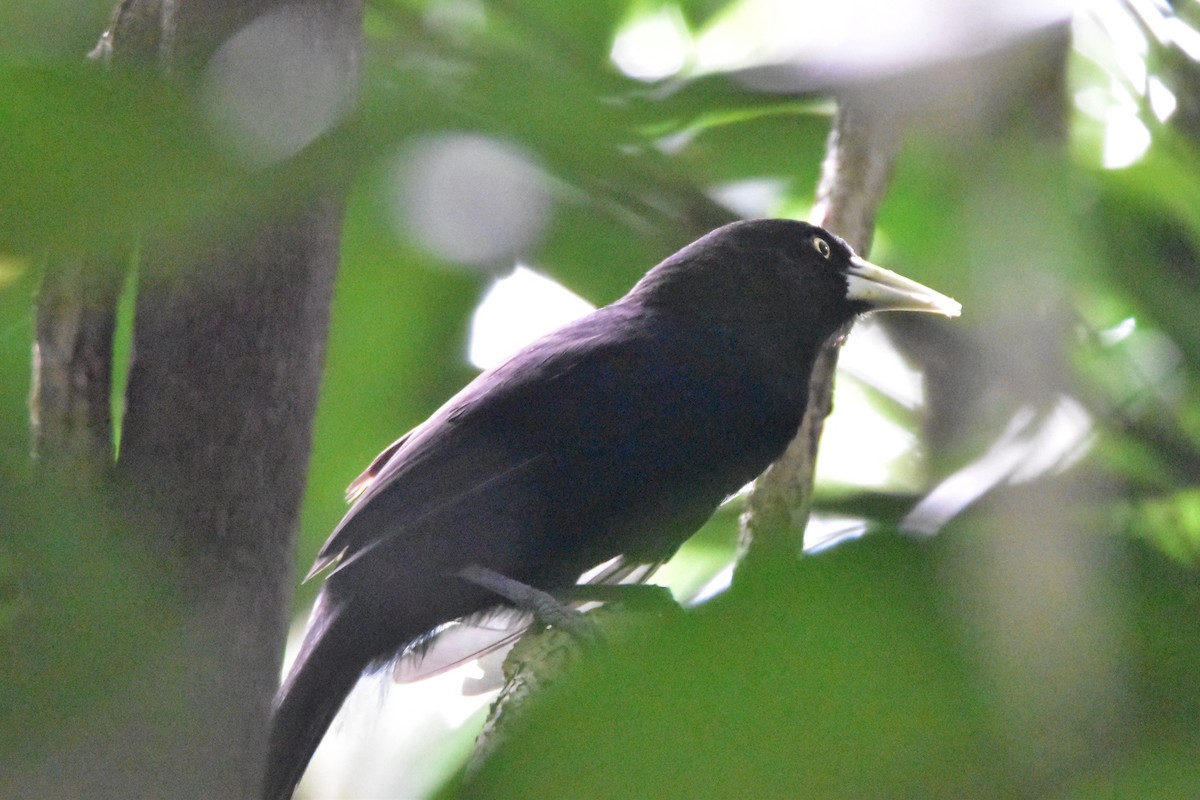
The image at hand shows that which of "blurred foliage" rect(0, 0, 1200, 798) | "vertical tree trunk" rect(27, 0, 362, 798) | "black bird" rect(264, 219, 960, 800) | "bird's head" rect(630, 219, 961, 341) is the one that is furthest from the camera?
"bird's head" rect(630, 219, 961, 341)

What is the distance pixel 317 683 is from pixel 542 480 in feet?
2.24

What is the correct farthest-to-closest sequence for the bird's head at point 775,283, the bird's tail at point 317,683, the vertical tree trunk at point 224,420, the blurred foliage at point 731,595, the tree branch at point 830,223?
1. the bird's head at point 775,283
2. the bird's tail at point 317,683
3. the tree branch at point 830,223
4. the vertical tree trunk at point 224,420
5. the blurred foliage at point 731,595

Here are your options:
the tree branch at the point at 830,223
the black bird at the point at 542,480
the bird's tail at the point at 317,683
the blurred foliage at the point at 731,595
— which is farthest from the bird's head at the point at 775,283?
the blurred foliage at the point at 731,595

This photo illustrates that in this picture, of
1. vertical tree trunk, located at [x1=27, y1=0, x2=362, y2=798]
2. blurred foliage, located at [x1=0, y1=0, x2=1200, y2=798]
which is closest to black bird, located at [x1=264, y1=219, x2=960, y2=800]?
vertical tree trunk, located at [x1=27, y1=0, x2=362, y2=798]

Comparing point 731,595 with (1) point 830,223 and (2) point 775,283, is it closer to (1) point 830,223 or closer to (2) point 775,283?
(1) point 830,223

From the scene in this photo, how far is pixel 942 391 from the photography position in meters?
2.03

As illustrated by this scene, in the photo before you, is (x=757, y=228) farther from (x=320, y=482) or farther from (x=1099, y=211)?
(x=1099, y=211)

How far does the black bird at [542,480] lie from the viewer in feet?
8.70

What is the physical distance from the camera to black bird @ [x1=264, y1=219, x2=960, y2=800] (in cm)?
265

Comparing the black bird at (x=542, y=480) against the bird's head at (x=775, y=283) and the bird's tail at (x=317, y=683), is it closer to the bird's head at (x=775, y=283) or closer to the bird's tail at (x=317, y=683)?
the bird's tail at (x=317, y=683)

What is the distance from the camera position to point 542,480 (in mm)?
2719

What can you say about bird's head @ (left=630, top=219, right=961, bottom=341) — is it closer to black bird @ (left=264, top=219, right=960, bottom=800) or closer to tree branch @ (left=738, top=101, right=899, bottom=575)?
black bird @ (left=264, top=219, right=960, bottom=800)

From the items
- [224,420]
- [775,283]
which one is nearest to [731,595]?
[224,420]

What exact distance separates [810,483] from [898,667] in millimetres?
2057
